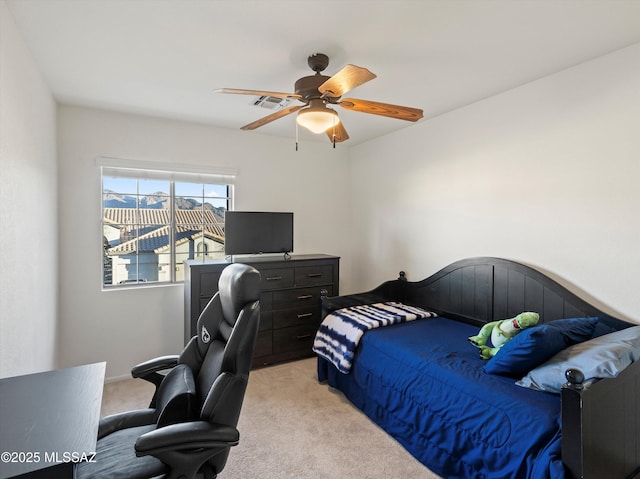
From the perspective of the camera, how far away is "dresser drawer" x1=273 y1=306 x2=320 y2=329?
136 inches

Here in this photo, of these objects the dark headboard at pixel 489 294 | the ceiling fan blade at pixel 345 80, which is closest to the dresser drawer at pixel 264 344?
the dark headboard at pixel 489 294

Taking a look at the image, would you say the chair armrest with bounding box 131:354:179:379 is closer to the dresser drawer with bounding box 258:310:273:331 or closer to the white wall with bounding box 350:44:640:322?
the dresser drawer with bounding box 258:310:273:331

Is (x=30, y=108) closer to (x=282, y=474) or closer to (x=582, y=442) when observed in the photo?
(x=282, y=474)

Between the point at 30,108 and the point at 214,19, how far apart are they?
4.26ft

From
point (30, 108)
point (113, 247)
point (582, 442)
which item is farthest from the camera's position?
point (113, 247)

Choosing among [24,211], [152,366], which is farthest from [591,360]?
[24,211]

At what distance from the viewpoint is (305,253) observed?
4.21 metres

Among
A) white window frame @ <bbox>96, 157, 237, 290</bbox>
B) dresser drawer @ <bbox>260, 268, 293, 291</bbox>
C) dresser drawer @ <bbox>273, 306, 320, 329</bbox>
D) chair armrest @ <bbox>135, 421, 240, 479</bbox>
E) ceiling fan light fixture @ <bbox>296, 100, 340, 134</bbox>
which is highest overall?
ceiling fan light fixture @ <bbox>296, 100, 340, 134</bbox>

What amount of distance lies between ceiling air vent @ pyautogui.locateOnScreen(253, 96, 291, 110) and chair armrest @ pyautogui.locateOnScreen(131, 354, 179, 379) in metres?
2.04

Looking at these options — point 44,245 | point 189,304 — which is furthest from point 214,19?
point 189,304

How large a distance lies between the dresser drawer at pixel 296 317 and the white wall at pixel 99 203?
0.89 m

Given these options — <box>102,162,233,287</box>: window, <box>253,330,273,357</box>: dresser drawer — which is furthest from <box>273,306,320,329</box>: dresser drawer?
<box>102,162,233,287</box>: window

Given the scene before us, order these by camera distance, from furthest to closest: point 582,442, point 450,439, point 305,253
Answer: point 305,253 < point 450,439 < point 582,442

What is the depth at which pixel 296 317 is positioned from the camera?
11.6ft
